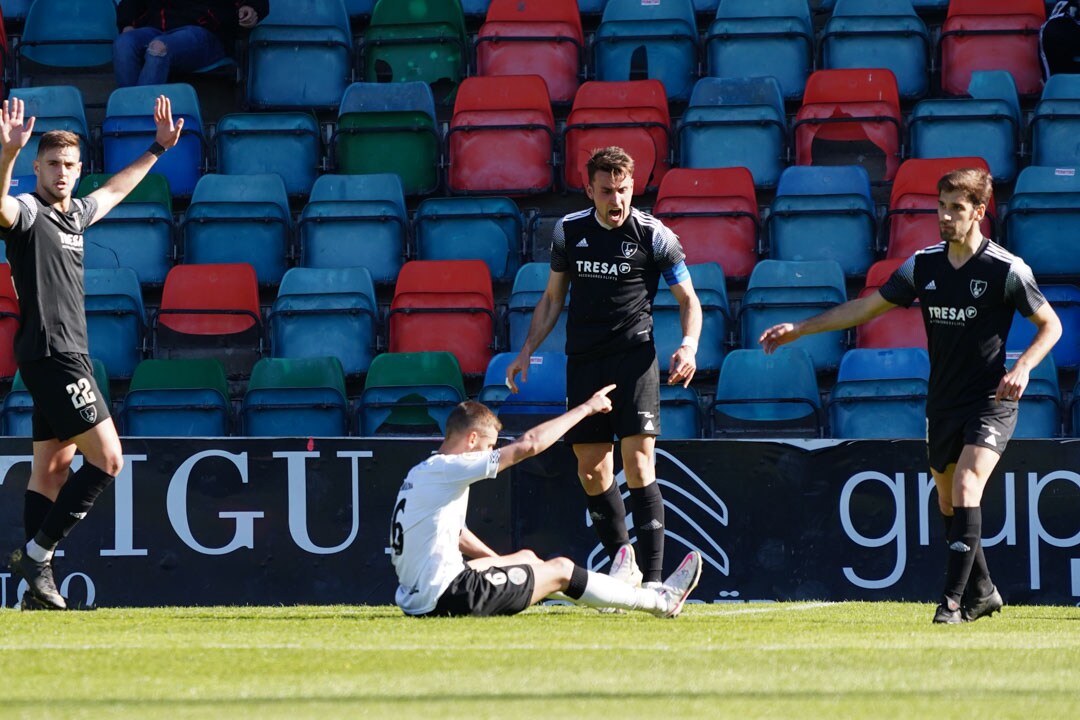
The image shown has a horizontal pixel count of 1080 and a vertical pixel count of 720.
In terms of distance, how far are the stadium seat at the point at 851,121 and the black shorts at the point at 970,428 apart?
18.7 feet

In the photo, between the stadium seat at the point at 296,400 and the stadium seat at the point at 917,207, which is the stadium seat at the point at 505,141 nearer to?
the stadium seat at the point at 296,400

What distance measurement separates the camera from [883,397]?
998cm

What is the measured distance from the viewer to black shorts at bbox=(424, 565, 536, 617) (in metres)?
6.12

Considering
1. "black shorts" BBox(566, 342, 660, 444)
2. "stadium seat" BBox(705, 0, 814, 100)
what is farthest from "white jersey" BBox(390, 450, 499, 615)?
"stadium seat" BBox(705, 0, 814, 100)

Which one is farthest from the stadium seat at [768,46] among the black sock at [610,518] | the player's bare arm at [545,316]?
the black sock at [610,518]

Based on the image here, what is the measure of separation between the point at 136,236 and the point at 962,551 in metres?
7.15

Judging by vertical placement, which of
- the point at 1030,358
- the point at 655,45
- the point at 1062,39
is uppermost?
the point at 655,45

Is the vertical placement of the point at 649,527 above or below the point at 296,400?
below

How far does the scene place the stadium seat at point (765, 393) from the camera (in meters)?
10.2

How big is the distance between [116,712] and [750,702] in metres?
1.55

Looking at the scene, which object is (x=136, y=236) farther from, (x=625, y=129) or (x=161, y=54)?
(x=625, y=129)

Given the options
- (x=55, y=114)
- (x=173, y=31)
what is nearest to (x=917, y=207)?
(x=173, y=31)

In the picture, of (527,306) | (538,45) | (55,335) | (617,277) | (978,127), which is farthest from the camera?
(538,45)

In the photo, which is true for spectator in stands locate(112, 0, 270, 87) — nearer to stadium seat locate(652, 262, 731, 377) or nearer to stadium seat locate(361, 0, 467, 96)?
stadium seat locate(361, 0, 467, 96)
